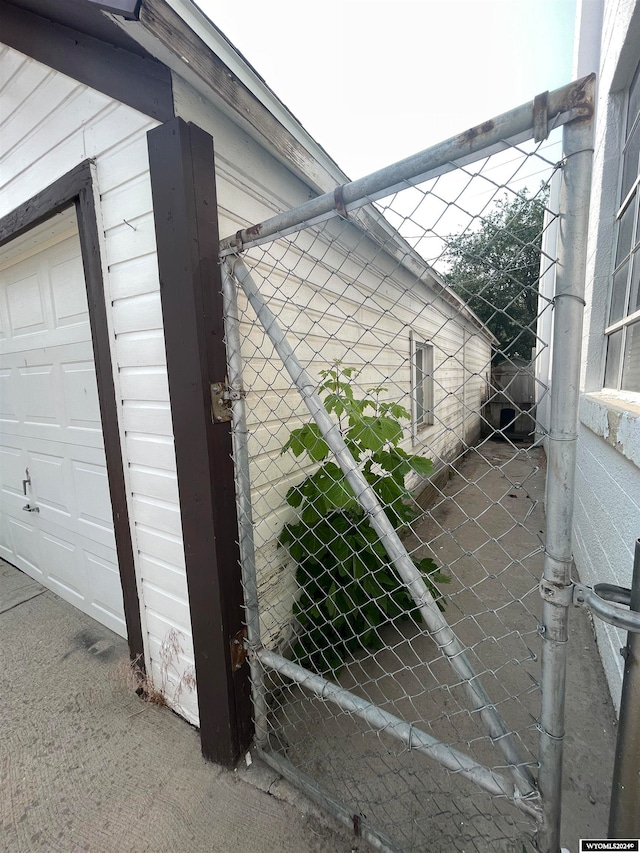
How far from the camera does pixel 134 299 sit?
147 cm

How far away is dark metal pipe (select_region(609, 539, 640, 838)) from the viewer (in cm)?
68

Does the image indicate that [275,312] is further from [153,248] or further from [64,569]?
[64,569]

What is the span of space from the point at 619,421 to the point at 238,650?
1.67 metres

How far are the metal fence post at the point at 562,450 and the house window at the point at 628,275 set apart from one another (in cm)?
107

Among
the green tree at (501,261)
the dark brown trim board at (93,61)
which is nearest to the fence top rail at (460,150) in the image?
the green tree at (501,261)

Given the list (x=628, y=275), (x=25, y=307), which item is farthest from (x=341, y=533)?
(x=25, y=307)

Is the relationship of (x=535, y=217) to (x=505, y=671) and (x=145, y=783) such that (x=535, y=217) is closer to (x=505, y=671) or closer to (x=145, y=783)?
(x=505, y=671)

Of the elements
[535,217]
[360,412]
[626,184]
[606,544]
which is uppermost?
[535,217]

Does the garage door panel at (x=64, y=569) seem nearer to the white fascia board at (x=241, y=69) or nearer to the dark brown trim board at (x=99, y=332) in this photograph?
the dark brown trim board at (x=99, y=332)

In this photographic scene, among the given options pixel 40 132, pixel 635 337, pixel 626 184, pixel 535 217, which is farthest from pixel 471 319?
pixel 535 217

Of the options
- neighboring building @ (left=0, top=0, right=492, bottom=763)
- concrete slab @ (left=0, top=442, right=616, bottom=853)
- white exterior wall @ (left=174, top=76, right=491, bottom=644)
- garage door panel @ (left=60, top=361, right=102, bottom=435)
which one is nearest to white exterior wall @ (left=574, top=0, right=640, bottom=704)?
concrete slab @ (left=0, top=442, right=616, bottom=853)

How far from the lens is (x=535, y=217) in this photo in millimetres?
10883

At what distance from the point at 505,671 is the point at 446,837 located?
90 centimetres

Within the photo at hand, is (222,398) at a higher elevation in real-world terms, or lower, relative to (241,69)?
lower
